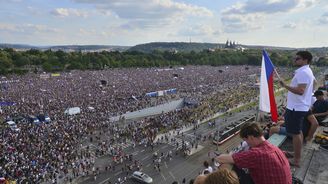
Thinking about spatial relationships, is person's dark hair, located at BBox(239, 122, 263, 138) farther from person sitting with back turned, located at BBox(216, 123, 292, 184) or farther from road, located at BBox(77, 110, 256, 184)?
road, located at BBox(77, 110, 256, 184)

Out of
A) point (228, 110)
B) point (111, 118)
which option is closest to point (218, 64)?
point (228, 110)

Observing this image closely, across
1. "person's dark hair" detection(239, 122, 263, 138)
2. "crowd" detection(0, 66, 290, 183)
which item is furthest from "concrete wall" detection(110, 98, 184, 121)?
"person's dark hair" detection(239, 122, 263, 138)

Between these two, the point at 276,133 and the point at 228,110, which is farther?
the point at 228,110

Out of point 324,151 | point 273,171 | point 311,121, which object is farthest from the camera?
→ point 324,151

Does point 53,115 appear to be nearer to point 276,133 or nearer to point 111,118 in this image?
point 111,118

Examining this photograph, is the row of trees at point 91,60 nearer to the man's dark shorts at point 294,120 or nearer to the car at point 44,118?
the car at point 44,118

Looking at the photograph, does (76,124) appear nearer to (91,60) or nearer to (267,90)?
(267,90)

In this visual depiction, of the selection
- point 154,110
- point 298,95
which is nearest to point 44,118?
point 154,110
